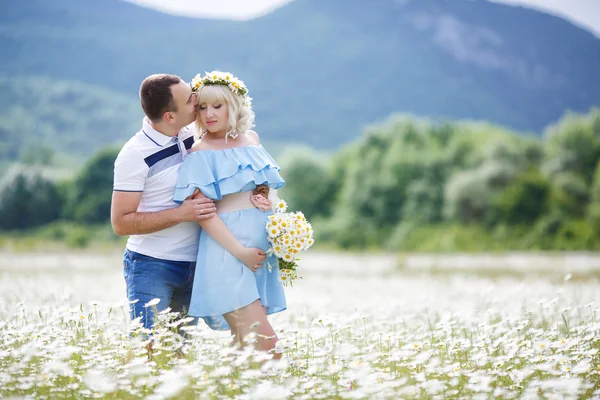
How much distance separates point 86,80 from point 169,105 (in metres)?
202

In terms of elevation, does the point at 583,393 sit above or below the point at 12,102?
below

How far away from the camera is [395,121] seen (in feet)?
227

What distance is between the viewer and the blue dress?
5781 mm

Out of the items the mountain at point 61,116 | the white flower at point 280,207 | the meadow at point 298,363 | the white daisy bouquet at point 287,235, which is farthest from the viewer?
the mountain at point 61,116

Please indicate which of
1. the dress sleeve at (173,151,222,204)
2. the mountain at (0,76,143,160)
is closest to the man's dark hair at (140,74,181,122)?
the dress sleeve at (173,151,222,204)

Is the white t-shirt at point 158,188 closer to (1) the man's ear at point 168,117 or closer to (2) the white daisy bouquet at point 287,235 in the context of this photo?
(1) the man's ear at point 168,117

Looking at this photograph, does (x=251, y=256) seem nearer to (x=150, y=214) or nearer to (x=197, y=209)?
(x=197, y=209)

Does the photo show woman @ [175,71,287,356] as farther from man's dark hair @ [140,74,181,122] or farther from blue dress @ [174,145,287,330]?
man's dark hair @ [140,74,181,122]

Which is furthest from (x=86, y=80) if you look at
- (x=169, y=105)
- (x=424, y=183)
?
(x=169, y=105)

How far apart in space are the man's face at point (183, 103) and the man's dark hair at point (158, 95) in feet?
0.12

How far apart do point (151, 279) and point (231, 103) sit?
67.2 inches

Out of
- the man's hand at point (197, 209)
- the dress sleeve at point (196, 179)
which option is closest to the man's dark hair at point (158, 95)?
the dress sleeve at point (196, 179)

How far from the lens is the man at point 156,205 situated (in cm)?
593

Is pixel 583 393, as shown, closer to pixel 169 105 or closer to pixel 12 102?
pixel 169 105
